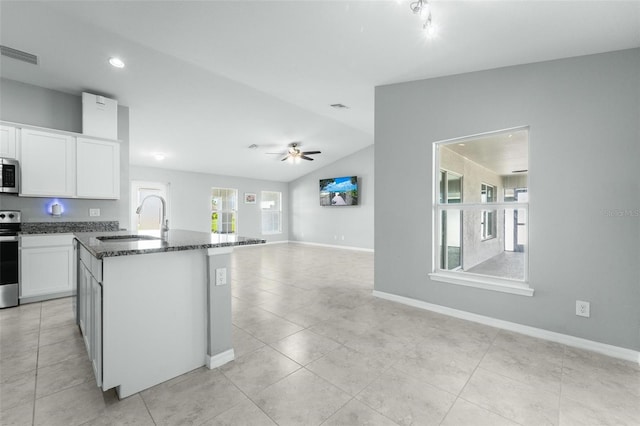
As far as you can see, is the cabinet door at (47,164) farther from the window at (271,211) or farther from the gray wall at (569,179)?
the window at (271,211)

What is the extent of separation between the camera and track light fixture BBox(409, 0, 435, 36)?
76.5 inches

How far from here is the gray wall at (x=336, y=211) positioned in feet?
27.2

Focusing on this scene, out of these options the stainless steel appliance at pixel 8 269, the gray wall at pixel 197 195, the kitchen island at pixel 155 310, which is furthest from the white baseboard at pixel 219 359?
the gray wall at pixel 197 195

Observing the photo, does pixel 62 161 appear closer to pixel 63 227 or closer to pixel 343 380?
pixel 63 227

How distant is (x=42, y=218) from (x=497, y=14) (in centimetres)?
566

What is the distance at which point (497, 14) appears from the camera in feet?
6.89

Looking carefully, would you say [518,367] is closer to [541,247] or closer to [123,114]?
[541,247]

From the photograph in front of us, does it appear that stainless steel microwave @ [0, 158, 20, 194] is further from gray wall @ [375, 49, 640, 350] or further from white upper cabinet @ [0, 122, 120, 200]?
gray wall @ [375, 49, 640, 350]

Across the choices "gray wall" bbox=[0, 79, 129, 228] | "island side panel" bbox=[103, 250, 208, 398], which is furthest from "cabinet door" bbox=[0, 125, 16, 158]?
"island side panel" bbox=[103, 250, 208, 398]

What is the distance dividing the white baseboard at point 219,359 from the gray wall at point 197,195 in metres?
6.58

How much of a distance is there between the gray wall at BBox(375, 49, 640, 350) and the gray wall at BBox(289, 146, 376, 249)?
4938 millimetres

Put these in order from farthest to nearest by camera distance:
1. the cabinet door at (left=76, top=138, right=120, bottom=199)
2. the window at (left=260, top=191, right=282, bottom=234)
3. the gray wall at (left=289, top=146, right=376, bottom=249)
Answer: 1. the window at (left=260, top=191, right=282, bottom=234)
2. the gray wall at (left=289, top=146, right=376, bottom=249)
3. the cabinet door at (left=76, top=138, right=120, bottom=199)

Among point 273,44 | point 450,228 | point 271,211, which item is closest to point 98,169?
point 273,44

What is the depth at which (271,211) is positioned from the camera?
1023 cm
